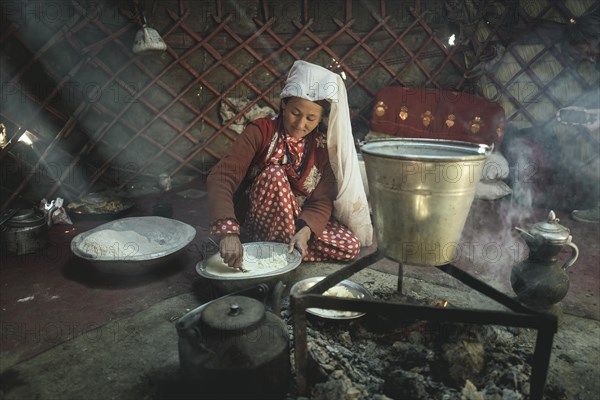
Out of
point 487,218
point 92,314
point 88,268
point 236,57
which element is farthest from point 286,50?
point 92,314

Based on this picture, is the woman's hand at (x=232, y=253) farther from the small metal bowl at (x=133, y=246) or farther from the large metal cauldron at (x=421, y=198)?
the large metal cauldron at (x=421, y=198)

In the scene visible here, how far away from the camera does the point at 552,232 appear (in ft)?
4.06

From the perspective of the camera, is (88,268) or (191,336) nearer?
(191,336)

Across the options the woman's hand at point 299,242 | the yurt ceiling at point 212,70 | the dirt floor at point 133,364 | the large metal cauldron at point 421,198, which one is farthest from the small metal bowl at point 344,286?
the yurt ceiling at point 212,70

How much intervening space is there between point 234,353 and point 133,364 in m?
0.46

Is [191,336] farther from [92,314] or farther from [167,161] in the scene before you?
[167,161]

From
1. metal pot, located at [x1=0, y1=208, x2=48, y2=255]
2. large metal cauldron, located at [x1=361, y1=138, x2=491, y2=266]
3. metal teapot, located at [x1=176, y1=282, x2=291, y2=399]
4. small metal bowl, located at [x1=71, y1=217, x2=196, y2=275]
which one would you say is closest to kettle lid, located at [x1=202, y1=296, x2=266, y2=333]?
metal teapot, located at [x1=176, y1=282, x2=291, y2=399]

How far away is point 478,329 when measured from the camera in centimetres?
114

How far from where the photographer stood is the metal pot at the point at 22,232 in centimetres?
192

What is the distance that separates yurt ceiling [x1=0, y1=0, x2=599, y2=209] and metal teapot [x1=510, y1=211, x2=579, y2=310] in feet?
7.40

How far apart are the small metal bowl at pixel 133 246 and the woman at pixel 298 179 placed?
26cm

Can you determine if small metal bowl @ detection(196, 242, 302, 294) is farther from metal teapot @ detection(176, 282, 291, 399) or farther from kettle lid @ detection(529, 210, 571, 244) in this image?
kettle lid @ detection(529, 210, 571, 244)

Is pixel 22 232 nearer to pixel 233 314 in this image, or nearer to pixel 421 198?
pixel 233 314

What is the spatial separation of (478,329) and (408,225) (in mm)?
394
